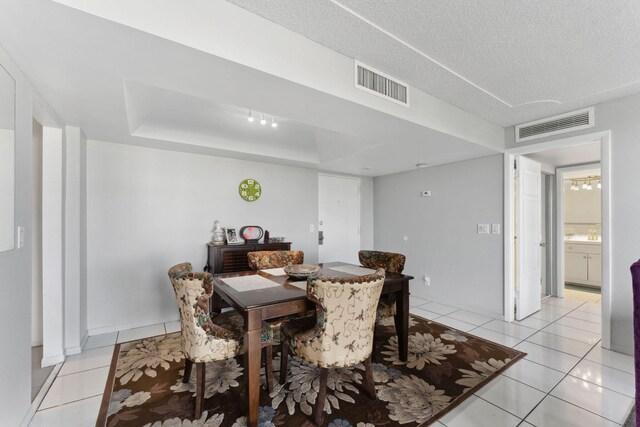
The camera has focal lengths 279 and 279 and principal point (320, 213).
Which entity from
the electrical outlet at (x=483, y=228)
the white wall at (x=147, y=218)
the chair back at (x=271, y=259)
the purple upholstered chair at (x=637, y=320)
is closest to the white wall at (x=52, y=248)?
the white wall at (x=147, y=218)

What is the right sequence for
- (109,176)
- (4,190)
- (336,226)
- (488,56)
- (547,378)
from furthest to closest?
(336,226) → (109,176) → (547,378) → (488,56) → (4,190)

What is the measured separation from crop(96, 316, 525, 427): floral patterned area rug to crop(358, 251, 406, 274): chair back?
2.55 feet

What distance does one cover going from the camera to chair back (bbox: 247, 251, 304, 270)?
3.00 m

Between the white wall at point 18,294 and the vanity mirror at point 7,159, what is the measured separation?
0.05 m

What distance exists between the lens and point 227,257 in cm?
351

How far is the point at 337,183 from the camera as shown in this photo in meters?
5.14

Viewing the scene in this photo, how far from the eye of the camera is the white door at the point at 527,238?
11.6 ft

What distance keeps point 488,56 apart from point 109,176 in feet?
12.6

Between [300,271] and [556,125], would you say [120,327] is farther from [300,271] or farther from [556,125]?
[556,125]

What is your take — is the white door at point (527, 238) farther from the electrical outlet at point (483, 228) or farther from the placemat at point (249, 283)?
the placemat at point (249, 283)

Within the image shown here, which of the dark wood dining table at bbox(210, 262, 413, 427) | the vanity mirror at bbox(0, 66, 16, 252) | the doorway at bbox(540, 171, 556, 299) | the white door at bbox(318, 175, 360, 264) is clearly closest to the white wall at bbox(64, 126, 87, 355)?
the vanity mirror at bbox(0, 66, 16, 252)

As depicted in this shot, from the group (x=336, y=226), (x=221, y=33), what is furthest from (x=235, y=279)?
(x=336, y=226)

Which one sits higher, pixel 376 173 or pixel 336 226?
pixel 376 173

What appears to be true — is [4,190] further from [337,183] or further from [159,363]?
[337,183]
